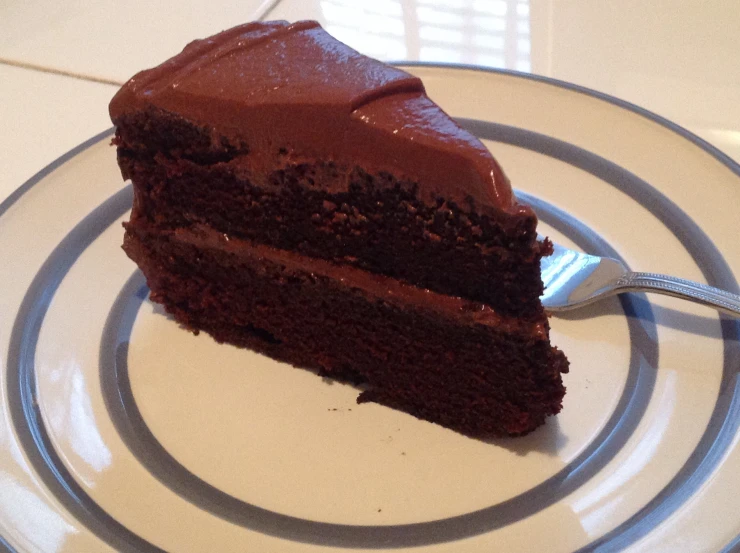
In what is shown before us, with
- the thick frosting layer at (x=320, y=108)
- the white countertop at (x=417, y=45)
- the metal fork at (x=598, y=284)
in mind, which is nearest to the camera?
the thick frosting layer at (x=320, y=108)

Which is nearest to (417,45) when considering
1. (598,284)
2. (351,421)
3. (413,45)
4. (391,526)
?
(413,45)

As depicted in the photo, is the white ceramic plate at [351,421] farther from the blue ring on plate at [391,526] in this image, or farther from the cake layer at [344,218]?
the cake layer at [344,218]

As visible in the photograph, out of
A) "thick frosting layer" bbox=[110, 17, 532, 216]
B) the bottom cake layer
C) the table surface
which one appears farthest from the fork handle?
the table surface

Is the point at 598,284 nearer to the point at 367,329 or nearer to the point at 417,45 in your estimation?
the point at 367,329

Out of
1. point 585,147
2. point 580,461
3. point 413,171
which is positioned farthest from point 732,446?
point 585,147

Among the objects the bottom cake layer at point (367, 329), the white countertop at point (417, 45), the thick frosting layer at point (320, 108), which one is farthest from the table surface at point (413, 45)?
the thick frosting layer at point (320, 108)

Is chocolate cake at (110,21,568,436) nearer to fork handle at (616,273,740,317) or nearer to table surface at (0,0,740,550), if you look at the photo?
fork handle at (616,273,740,317)

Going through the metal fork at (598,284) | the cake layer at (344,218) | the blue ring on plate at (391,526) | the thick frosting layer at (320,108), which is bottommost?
the blue ring on plate at (391,526)
